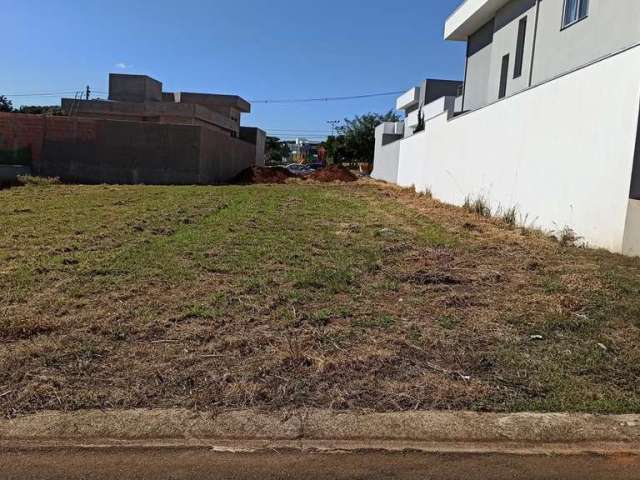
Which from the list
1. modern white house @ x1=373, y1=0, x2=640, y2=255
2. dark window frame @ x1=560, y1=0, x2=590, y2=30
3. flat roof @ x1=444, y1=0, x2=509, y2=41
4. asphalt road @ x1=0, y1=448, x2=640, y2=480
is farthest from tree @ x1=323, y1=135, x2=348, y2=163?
asphalt road @ x1=0, y1=448, x2=640, y2=480

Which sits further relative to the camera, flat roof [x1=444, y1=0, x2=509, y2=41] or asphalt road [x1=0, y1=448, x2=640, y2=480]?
flat roof [x1=444, y1=0, x2=509, y2=41]

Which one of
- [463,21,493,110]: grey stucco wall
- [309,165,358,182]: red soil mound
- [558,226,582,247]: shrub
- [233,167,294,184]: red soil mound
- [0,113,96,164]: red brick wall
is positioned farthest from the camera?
[309,165,358,182]: red soil mound

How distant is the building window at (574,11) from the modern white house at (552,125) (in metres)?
0.03

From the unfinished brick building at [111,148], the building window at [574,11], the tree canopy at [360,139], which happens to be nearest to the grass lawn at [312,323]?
the building window at [574,11]

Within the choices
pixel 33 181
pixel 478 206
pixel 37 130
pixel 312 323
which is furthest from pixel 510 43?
pixel 37 130

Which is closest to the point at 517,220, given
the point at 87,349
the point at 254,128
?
the point at 87,349

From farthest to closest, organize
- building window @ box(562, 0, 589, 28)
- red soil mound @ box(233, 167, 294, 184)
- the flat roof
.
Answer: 1. red soil mound @ box(233, 167, 294, 184)
2. the flat roof
3. building window @ box(562, 0, 589, 28)

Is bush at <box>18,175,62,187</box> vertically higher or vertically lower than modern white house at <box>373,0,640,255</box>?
lower

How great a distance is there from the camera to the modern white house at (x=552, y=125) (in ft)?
27.7

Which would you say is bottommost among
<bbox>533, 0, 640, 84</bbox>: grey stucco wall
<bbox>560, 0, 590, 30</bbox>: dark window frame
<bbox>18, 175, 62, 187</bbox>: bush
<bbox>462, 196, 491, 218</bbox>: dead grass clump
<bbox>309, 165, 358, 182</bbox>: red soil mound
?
<bbox>18, 175, 62, 187</bbox>: bush

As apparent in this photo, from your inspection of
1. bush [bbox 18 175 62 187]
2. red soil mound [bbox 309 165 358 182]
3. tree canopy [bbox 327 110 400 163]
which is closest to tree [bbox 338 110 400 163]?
tree canopy [bbox 327 110 400 163]

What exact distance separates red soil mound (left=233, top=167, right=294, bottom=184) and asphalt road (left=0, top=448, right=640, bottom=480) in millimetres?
25940

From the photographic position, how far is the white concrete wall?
8.38 m

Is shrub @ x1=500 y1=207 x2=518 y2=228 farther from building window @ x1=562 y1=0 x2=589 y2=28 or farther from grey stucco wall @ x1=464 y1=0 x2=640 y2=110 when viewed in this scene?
building window @ x1=562 y1=0 x2=589 y2=28
